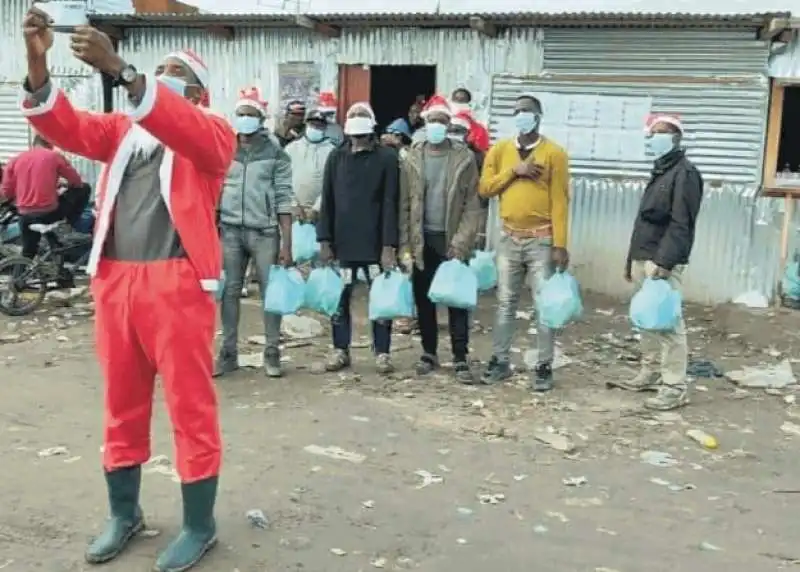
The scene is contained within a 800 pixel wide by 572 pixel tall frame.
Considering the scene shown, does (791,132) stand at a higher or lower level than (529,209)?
higher

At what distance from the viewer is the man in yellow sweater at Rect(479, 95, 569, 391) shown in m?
6.49

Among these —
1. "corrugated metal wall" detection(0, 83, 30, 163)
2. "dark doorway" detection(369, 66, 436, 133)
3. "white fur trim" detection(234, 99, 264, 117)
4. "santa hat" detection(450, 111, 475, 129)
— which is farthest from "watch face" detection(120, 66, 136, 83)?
"corrugated metal wall" detection(0, 83, 30, 163)

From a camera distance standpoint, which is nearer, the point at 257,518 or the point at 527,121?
the point at 257,518

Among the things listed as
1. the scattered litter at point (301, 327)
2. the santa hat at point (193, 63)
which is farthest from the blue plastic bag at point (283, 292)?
A: the santa hat at point (193, 63)

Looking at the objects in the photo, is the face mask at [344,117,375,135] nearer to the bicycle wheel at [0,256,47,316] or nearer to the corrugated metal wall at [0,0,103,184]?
the bicycle wheel at [0,256,47,316]

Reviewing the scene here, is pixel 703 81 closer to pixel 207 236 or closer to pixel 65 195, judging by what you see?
pixel 65 195

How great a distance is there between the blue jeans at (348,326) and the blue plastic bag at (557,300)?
1.14m

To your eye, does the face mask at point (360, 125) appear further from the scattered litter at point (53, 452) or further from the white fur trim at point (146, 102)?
the white fur trim at point (146, 102)

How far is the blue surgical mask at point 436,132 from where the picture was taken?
6.82 m

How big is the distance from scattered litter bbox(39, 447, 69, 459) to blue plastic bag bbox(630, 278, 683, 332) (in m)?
3.52

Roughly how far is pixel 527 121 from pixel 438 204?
33.3 inches

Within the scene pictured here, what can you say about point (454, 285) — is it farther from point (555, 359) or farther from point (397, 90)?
point (397, 90)

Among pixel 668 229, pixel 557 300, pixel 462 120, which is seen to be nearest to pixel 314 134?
pixel 462 120

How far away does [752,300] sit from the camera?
31.7 ft
